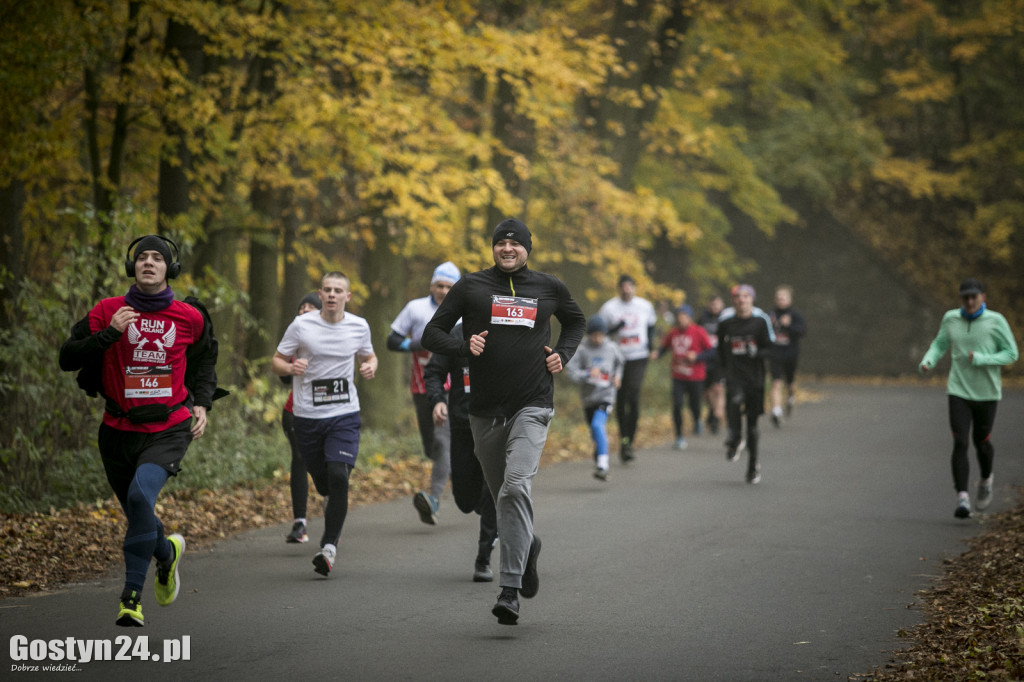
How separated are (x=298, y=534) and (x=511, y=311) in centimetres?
336

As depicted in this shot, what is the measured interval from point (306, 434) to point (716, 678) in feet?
12.4

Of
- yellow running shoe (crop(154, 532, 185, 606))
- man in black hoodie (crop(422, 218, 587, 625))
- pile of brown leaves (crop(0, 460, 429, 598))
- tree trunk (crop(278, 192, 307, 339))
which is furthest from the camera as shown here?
tree trunk (crop(278, 192, 307, 339))

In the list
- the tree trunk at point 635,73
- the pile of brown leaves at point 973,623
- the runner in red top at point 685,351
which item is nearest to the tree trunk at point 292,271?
the runner in red top at point 685,351

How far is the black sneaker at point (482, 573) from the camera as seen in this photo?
7.86 metres

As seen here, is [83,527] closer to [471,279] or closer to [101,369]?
[101,369]

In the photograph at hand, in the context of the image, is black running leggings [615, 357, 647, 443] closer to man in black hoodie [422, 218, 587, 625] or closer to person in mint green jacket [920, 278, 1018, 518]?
person in mint green jacket [920, 278, 1018, 518]

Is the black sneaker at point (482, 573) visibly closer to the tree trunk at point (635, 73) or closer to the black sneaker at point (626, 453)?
the black sneaker at point (626, 453)

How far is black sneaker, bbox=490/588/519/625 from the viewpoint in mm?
6383

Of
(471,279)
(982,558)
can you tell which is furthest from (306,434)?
(982,558)

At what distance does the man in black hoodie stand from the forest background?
5.46 meters

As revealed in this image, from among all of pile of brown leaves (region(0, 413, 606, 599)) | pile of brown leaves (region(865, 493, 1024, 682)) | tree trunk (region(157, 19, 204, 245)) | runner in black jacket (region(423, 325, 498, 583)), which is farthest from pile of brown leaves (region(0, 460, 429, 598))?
pile of brown leaves (region(865, 493, 1024, 682))

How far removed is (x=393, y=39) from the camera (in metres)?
14.6

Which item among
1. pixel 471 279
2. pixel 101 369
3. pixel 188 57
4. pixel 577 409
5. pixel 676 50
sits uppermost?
pixel 676 50

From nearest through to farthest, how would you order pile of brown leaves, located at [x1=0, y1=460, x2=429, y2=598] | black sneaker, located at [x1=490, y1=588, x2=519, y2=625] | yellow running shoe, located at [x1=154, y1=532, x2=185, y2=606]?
1. black sneaker, located at [x1=490, y1=588, x2=519, y2=625]
2. yellow running shoe, located at [x1=154, y1=532, x2=185, y2=606]
3. pile of brown leaves, located at [x1=0, y1=460, x2=429, y2=598]
